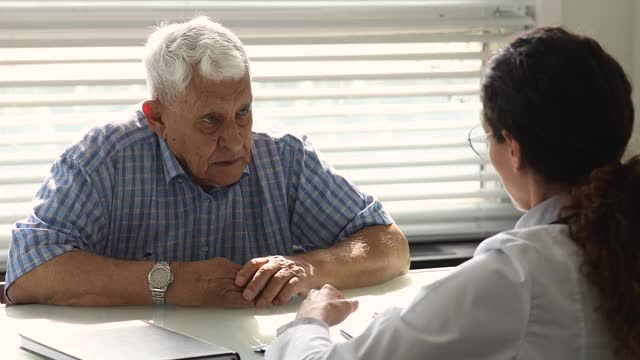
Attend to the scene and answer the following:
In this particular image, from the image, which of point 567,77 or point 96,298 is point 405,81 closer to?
point 96,298

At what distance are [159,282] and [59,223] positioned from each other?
0.30 m

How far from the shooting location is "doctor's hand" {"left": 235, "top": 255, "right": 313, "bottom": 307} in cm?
215

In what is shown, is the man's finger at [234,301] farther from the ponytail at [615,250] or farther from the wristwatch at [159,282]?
the ponytail at [615,250]

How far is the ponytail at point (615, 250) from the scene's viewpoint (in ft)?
4.42

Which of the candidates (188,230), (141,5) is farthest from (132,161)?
(141,5)

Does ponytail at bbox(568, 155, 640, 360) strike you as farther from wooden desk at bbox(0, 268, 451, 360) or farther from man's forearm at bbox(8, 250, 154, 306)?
man's forearm at bbox(8, 250, 154, 306)

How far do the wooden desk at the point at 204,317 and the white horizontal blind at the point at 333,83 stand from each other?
2.72ft

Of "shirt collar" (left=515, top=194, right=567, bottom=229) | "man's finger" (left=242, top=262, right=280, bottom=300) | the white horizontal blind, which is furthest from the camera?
the white horizontal blind

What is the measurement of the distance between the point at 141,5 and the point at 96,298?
114cm

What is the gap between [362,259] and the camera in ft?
7.85

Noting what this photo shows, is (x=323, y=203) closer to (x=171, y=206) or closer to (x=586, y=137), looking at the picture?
(x=171, y=206)

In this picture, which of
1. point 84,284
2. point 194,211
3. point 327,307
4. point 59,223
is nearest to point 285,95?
point 194,211

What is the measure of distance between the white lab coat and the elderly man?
2.61 feet

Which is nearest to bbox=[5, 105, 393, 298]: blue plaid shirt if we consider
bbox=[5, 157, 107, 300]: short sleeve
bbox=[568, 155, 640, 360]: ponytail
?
bbox=[5, 157, 107, 300]: short sleeve
